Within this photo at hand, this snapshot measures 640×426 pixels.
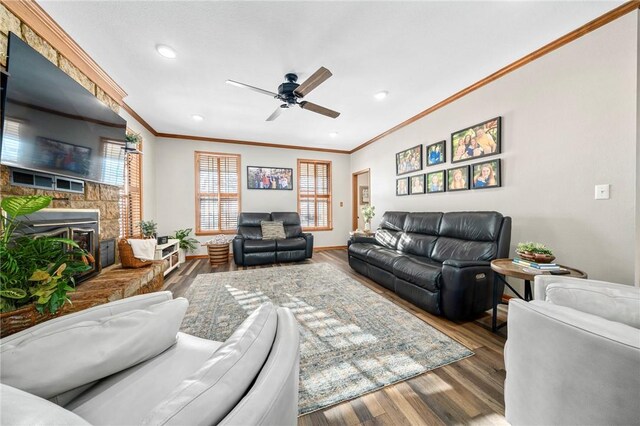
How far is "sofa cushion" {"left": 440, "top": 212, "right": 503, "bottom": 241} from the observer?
8.12ft

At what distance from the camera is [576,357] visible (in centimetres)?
87

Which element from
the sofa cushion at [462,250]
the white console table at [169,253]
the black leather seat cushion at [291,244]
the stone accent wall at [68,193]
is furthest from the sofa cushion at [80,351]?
the black leather seat cushion at [291,244]

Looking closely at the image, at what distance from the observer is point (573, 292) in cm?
112

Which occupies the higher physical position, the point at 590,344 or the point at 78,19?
the point at 78,19

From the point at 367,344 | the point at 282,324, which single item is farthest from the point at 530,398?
the point at 282,324

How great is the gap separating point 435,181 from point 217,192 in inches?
180

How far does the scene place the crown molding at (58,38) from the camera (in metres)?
1.73

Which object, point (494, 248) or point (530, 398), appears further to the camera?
point (494, 248)

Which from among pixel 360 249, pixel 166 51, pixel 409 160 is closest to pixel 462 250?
pixel 360 249

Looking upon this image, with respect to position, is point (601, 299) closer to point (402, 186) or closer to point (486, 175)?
point (486, 175)

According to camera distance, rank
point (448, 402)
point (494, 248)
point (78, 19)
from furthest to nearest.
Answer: point (494, 248), point (78, 19), point (448, 402)

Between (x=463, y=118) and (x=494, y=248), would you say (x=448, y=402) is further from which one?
(x=463, y=118)

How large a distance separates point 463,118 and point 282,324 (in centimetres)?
360

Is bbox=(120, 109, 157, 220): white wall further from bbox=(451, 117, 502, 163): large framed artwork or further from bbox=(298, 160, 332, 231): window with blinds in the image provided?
bbox=(451, 117, 502, 163): large framed artwork
